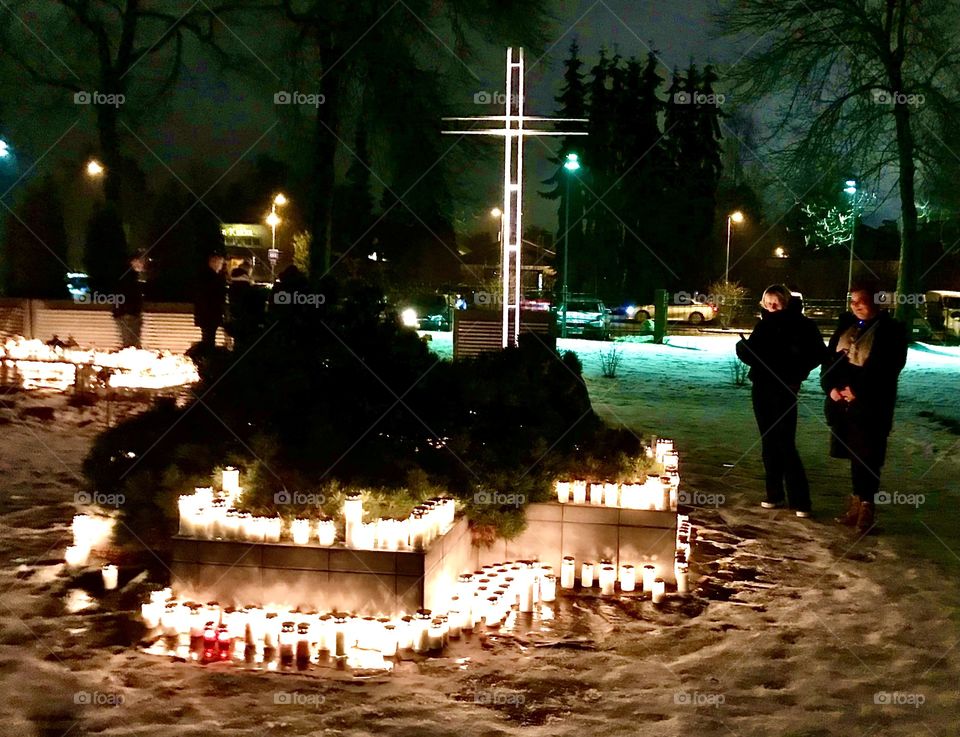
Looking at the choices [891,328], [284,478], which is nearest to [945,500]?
[891,328]

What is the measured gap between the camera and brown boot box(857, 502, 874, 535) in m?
7.87

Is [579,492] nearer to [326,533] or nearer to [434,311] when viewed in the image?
[326,533]

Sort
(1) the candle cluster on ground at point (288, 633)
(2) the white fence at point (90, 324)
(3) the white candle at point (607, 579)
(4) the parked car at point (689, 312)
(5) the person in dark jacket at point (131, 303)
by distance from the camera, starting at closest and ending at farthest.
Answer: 1. (1) the candle cluster on ground at point (288, 633)
2. (3) the white candle at point (607, 579)
3. (5) the person in dark jacket at point (131, 303)
4. (2) the white fence at point (90, 324)
5. (4) the parked car at point (689, 312)

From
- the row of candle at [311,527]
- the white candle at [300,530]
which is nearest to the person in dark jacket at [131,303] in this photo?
the row of candle at [311,527]

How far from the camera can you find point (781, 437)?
8.20 meters

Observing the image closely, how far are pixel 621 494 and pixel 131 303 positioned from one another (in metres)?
10.3

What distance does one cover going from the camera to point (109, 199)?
69.5 feet

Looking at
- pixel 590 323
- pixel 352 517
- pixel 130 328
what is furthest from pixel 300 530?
pixel 590 323

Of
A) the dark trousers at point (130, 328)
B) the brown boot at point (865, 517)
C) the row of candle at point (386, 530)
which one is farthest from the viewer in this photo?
the dark trousers at point (130, 328)

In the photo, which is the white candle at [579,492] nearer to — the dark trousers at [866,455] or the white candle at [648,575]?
the white candle at [648,575]

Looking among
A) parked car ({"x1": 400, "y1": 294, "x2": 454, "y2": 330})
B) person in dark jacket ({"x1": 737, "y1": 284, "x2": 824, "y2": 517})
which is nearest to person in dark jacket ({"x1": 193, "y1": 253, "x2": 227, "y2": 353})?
person in dark jacket ({"x1": 737, "y1": 284, "x2": 824, "y2": 517})

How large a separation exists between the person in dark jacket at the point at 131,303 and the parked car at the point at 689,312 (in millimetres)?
25358

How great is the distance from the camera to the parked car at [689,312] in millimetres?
39375

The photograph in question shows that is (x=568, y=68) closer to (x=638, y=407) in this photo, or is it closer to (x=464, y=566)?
(x=638, y=407)
